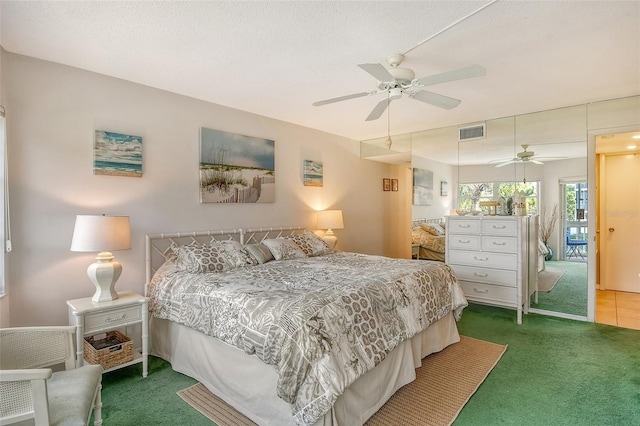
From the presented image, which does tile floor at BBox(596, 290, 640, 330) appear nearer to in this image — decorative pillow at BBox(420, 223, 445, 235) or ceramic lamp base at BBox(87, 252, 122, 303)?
decorative pillow at BBox(420, 223, 445, 235)

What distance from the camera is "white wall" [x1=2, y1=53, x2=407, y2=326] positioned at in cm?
263

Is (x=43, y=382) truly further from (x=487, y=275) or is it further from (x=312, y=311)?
(x=487, y=275)

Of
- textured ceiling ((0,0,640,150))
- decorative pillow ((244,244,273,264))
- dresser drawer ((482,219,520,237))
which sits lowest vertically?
decorative pillow ((244,244,273,264))

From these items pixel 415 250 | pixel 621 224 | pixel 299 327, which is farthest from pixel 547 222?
pixel 299 327

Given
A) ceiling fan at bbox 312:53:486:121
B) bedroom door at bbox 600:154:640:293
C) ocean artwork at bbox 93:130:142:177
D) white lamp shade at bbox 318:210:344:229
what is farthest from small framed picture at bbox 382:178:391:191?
ocean artwork at bbox 93:130:142:177

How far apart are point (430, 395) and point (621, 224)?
4.71 metres

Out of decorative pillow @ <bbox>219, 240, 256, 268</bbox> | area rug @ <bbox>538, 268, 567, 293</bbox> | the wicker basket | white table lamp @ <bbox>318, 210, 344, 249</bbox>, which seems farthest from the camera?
white table lamp @ <bbox>318, 210, 344, 249</bbox>

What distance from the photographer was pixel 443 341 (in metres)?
3.15

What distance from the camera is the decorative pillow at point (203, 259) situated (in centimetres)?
299

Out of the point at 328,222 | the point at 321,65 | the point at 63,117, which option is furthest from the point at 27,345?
the point at 328,222

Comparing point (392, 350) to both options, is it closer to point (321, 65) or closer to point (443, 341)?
point (443, 341)

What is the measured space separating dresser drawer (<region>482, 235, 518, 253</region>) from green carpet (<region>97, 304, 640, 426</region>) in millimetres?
954

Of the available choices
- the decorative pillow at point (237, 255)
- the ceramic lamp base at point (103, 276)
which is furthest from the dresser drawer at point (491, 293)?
the ceramic lamp base at point (103, 276)

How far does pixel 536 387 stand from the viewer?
2.50 metres
